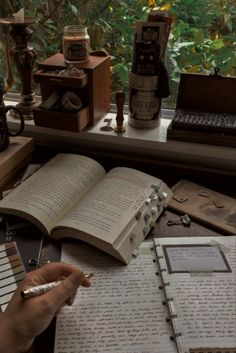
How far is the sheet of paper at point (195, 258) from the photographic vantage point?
74 cm

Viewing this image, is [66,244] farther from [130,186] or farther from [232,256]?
[232,256]

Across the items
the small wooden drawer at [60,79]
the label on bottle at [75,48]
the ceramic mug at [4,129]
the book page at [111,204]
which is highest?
the label on bottle at [75,48]

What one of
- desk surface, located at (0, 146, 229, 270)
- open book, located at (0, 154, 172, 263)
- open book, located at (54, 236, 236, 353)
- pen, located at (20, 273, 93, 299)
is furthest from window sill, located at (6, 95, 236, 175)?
pen, located at (20, 273, 93, 299)

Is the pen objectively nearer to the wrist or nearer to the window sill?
the wrist

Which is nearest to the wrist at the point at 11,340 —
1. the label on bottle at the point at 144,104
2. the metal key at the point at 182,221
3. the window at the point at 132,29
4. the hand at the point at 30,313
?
the hand at the point at 30,313

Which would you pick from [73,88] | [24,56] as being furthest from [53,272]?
[24,56]

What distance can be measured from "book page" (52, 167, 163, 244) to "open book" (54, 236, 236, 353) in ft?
0.18

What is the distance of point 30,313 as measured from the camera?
0.58 metres

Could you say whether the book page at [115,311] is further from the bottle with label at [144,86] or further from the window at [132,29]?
the window at [132,29]

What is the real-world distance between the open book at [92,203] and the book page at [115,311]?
0.11 ft

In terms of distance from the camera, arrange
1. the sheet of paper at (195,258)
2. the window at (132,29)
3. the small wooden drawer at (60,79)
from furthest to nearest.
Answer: the window at (132,29) < the small wooden drawer at (60,79) < the sheet of paper at (195,258)

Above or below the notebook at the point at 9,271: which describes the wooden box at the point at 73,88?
above

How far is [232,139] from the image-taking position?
977mm

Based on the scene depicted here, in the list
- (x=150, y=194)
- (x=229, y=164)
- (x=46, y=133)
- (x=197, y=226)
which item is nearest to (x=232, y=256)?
(x=197, y=226)
